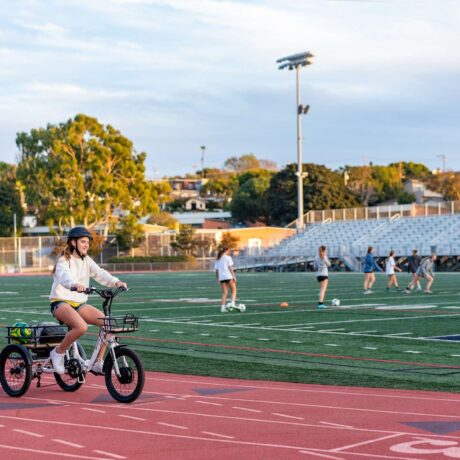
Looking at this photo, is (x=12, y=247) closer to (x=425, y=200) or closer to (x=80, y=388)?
(x=425, y=200)

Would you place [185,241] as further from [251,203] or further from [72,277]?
[72,277]

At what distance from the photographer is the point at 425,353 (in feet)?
51.4

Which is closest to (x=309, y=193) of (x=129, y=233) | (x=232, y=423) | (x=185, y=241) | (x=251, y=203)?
(x=251, y=203)

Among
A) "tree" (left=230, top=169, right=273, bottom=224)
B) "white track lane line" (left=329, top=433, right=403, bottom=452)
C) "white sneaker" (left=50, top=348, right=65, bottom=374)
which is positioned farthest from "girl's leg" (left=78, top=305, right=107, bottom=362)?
"tree" (left=230, top=169, right=273, bottom=224)

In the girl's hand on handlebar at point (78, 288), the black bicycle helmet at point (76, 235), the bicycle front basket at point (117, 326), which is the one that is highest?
the black bicycle helmet at point (76, 235)

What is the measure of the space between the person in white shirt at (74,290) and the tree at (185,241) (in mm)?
78128

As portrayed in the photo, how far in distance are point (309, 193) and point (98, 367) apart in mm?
94751

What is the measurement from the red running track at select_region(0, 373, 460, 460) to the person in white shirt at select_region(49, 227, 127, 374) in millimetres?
575

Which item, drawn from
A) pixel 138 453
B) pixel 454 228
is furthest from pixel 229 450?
pixel 454 228

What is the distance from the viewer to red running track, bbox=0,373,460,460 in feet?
25.6

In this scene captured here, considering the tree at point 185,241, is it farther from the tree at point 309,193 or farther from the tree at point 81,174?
the tree at point 309,193

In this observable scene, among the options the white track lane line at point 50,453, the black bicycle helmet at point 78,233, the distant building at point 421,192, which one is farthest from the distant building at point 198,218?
the white track lane line at point 50,453

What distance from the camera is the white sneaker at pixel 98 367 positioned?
10.5 m

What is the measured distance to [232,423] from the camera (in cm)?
912
